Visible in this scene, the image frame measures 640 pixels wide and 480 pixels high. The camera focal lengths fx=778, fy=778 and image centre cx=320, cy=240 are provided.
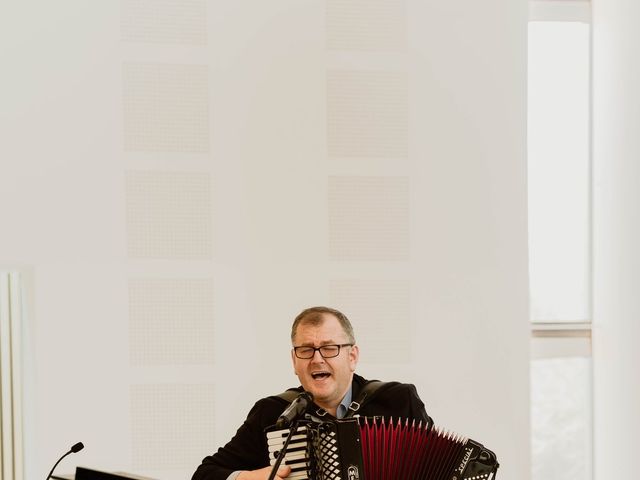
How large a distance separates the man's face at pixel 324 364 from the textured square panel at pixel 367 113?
1475mm

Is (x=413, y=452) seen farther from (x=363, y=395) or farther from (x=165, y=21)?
(x=165, y=21)

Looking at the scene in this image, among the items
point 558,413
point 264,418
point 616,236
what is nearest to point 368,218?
point 616,236

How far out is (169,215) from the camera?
384cm

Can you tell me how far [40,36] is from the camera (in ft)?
12.3

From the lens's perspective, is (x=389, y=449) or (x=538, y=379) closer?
(x=389, y=449)

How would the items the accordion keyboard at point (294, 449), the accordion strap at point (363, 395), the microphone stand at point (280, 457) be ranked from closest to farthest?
the microphone stand at point (280, 457) → the accordion keyboard at point (294, 449) → the accordion strap at point (363, 395)

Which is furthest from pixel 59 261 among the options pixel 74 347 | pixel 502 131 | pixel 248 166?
pixel 502 131

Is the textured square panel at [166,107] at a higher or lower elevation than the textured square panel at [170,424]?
higher

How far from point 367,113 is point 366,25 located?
0.45 meters

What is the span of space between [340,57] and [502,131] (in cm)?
93

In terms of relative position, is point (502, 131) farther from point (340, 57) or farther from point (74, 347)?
point (74, 347)

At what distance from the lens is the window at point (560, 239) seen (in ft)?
14.4

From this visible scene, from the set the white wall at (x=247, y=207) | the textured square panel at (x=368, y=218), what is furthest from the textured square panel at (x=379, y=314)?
the textured square panel at (x=368, y=218)

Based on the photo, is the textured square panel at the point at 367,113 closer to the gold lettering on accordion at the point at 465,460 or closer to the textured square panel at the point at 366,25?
the textured square panel at the point at 366,25
